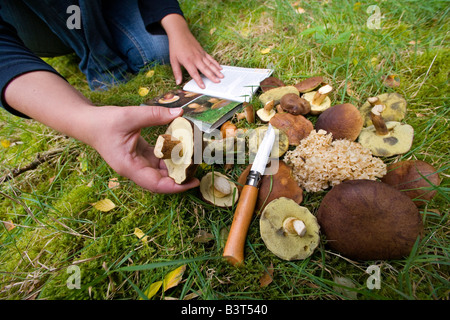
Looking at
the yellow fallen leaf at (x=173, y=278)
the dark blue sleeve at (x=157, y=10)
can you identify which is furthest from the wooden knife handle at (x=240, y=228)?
the dark blue sleeve at (x=157, y=10)

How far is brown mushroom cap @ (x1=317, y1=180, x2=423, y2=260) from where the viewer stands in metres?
1.05

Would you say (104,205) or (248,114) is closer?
(104,205)

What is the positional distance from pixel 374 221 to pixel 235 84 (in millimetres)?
Result: 1844

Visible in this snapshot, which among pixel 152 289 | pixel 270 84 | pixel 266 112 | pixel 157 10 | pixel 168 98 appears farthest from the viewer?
pixel 157 10

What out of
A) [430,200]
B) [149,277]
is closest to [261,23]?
[430,200]

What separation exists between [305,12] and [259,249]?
3221mm

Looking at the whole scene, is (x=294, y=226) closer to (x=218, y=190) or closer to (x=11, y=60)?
(x=218, y=190)

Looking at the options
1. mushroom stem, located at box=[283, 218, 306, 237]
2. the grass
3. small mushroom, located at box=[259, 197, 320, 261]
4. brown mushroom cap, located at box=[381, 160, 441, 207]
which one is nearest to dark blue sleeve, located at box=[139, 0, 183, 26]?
the grass

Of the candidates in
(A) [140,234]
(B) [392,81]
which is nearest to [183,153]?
(A) [140,234]

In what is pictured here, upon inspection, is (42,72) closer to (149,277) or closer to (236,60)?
(149,277)

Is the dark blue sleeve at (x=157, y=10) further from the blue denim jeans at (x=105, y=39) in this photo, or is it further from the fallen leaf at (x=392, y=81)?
the fallen leaf at (x=392, y=81)

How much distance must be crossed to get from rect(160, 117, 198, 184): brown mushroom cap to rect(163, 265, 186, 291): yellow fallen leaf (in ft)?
1.69

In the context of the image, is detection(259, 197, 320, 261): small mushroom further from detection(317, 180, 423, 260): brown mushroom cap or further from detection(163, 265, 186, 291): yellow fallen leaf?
detection(163, 265, 186, 291): yellow fallen leaf

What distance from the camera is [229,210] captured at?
144cm
